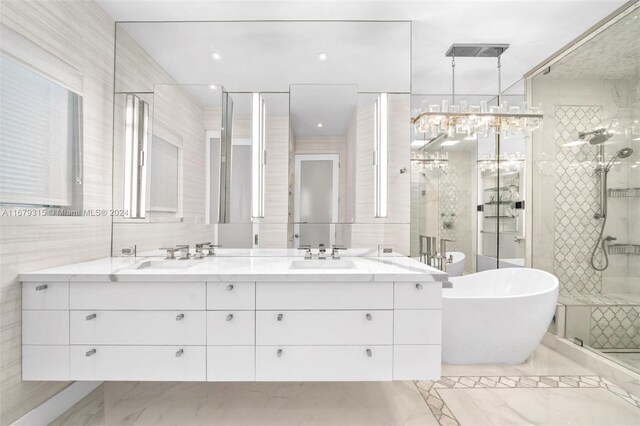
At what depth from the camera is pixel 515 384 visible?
7.11 ft

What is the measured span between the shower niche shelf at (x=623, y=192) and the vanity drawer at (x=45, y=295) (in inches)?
154

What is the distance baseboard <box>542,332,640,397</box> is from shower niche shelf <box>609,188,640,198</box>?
1.28 m

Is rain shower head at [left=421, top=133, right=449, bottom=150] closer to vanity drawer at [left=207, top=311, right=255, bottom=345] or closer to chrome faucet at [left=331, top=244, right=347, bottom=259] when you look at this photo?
chrome faucet at [left=331, top=244, right=347, bottom=259]

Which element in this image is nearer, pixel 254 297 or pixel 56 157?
pixel 254 297

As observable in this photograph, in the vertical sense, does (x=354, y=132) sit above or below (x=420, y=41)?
below

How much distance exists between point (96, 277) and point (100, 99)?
1315 millimetres

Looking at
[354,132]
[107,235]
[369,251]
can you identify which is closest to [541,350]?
[369,251]

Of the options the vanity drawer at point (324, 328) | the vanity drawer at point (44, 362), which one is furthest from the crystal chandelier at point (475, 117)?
the vanity drawer at point (44, 362)

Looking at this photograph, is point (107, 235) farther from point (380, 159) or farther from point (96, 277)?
point (380, 159)

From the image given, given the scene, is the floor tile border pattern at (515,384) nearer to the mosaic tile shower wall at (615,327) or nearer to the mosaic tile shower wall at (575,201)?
the mosaic tile shower wall at (615,327)

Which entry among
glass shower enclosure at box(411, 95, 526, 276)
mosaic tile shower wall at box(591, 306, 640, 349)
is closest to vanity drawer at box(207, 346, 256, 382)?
glass shower enclosure at box(411, 95, 526, 276)

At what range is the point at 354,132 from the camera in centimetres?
225

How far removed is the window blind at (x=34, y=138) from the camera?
5.19 feet

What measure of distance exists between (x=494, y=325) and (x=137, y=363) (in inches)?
93.5
